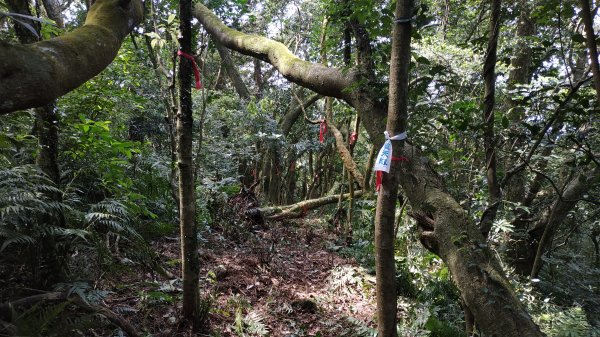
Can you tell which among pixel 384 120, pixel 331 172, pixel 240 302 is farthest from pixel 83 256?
pixel 331 172

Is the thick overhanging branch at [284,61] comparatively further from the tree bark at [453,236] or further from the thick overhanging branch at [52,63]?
the thick overhanging branch at [52,63]

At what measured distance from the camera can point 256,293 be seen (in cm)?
465

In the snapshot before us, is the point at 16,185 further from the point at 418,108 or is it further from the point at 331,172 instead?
the point at 331,172

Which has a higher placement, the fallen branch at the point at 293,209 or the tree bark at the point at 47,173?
the fallen branch at the point at 293,209

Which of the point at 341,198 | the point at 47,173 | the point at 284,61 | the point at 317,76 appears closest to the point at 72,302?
the point at 47,173

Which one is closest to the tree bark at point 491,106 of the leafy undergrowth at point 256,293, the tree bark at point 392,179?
the tree bark at point 392,179

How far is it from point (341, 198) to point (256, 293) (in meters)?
3.56

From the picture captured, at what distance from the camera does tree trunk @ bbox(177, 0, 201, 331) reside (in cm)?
323

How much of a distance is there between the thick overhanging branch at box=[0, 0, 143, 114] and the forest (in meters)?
0.01

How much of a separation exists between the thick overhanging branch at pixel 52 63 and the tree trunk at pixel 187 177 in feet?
1.85

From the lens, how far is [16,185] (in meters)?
2.89

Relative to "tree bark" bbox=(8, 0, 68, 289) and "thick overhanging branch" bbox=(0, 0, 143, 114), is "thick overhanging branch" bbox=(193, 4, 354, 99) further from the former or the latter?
"tree bark" bbox=(8, 0, 68, 289)

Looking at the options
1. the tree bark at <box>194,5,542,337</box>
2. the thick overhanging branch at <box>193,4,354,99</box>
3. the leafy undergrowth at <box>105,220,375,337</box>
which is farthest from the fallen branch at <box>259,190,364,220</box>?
the tree bark at <box>194,5,542,337</box>

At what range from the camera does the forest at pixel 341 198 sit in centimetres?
252
